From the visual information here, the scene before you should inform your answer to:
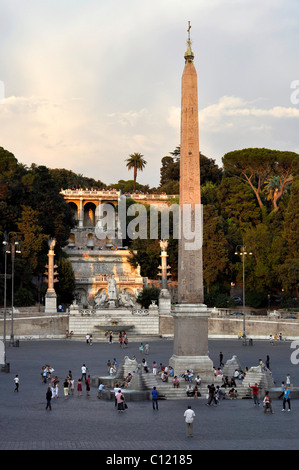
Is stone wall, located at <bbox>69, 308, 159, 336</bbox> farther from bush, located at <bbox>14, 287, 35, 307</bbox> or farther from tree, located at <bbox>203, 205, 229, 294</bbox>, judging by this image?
tree, located at <bbox>203, 205, 229, 294</bbox>

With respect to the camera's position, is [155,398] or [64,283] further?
[64,283]

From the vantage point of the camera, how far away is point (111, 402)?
845 inches

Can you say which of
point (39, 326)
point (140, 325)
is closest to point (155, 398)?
point (39, 326)

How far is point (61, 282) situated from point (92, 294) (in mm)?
4867

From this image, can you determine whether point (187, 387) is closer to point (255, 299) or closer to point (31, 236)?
point (255, 299)

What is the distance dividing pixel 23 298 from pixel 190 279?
108 feet

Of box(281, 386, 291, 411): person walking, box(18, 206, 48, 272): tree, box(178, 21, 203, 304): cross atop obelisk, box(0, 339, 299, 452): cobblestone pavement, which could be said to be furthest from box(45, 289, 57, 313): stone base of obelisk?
box(281, 386, 291, 411): person walking

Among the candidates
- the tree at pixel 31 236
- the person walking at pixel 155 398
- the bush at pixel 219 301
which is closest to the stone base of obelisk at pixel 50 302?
the tree at pixel 31 236

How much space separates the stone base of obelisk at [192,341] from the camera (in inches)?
A: 952

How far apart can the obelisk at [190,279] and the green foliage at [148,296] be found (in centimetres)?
3521

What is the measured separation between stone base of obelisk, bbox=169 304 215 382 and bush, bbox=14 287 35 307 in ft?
105

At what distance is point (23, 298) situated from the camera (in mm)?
54938

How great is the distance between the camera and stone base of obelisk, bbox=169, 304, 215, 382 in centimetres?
2419
